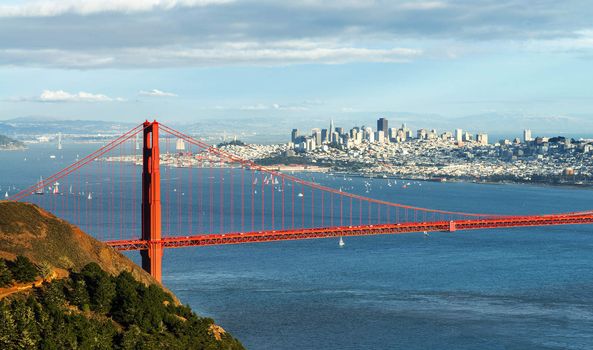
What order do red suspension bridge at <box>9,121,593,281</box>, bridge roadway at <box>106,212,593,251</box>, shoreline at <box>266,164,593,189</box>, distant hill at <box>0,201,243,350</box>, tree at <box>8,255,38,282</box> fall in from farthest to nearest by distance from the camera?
1. shoreline at <box>266,164,593,189</box>
2. red suspension bridge at <box>9,121,593,281</box>
3. bridge roadway at <box>106,212,593,251</box>
4. tree at <box>8,255,38,282</box>
5. distant hill at <box>0,201,243,350</box>

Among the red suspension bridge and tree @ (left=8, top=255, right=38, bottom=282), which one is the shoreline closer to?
the red suspension bridge

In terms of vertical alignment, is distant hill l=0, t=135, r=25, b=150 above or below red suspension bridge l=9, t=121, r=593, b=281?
above

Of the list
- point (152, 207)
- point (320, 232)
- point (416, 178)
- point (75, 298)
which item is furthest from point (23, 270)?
point (416, 178)

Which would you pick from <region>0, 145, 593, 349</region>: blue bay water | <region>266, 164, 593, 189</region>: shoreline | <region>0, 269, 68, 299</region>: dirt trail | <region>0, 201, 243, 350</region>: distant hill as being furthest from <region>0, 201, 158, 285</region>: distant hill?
<region>266, 164, 593, 189</region>: shoreline

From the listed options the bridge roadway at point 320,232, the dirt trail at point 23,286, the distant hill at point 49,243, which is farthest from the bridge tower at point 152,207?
the dirt trail at point 23,286

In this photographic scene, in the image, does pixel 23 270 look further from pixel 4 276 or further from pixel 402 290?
pixel 402 290

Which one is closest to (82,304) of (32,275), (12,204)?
(32,275)

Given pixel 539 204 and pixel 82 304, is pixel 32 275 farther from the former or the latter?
pixel 539 204

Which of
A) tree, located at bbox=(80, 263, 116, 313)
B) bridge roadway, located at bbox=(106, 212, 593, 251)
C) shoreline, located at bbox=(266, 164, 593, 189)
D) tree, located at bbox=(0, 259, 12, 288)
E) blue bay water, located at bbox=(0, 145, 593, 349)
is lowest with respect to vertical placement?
blue bay water, located at bbox=(0, 145, 593, 349)
